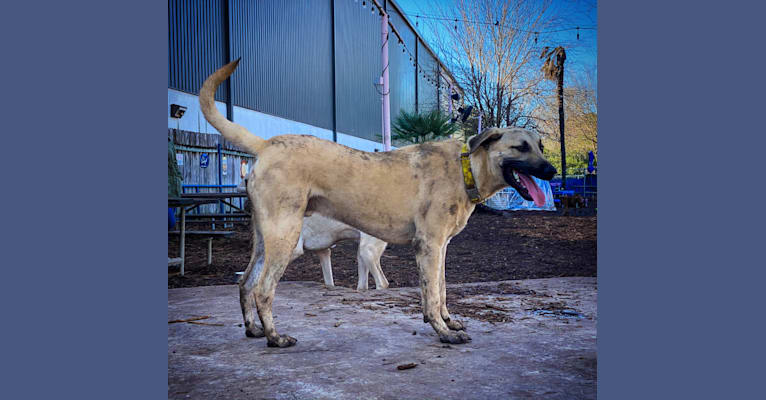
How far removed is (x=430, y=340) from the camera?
2.79 m

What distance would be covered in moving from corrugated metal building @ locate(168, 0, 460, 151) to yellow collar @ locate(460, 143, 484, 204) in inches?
18.8

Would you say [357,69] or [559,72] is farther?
[357,69]

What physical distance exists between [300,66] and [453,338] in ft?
6.24

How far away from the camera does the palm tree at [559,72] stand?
2814mm

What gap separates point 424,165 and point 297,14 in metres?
1.21

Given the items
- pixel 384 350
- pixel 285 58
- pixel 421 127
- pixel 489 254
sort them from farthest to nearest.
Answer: pixel 489 254, pixel 421 127, pixel 285 58, pixel 384 350

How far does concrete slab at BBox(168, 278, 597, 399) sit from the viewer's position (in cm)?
199

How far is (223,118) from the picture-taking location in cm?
260

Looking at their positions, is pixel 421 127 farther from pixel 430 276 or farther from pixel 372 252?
pixel 372 252

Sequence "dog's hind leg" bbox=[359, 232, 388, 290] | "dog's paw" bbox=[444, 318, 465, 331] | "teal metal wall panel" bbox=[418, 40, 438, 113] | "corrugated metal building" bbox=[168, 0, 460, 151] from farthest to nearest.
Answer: "dog's hind leg" bbox=[359, 232, 388, 290]
"teal metal wall panel" bbox=[418, 40, 438, 113]
"dog's paw" bbox=[444, 318, 465, 331]
"corrugated metal building" bbox=[168, 0, 460, 151]

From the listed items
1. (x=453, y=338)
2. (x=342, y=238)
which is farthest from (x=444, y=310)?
(x=342, y=238)

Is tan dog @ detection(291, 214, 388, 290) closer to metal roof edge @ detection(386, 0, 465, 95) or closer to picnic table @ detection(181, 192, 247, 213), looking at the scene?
picnic table @ detection(181, 192, 247, 213)

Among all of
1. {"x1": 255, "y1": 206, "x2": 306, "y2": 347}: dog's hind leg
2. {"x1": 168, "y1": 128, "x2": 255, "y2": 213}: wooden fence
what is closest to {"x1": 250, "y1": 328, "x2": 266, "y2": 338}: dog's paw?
{"x1": 255, "y1": 206, "x2": 306, "y2": 347}: dog's hind leg

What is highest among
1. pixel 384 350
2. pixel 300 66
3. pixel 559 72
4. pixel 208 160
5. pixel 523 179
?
pixel 300 66
